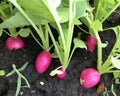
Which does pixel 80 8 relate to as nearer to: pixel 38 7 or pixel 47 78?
pixel 38 7

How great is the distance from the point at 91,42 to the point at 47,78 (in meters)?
0.18

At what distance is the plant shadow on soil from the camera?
864 millimetres

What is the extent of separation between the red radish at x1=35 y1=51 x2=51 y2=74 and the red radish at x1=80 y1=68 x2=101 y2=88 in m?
0.11

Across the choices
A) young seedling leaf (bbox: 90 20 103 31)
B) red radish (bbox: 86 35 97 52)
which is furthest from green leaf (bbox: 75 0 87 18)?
red radish (bbox: 86 35 97 52)

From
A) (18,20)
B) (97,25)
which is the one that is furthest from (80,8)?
(18,20)

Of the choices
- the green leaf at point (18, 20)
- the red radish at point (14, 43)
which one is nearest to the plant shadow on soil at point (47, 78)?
the red radish at point (14, 43)

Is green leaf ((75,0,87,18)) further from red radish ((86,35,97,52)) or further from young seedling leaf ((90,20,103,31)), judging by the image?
red radish ((86,35,97,52))

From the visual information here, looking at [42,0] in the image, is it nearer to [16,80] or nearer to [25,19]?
[25,19]

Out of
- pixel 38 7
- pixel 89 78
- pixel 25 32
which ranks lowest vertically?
pixel 89 78

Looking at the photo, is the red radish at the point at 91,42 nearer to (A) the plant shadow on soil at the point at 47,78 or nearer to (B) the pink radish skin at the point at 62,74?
(A) the plant shadow on soil at the point at 47,78

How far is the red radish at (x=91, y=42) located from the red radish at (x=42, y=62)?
5.4 inches

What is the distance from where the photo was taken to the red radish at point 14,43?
3.04ft

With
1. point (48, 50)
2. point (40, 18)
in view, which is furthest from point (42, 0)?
point (48, 50)

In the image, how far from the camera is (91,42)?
933 mm
